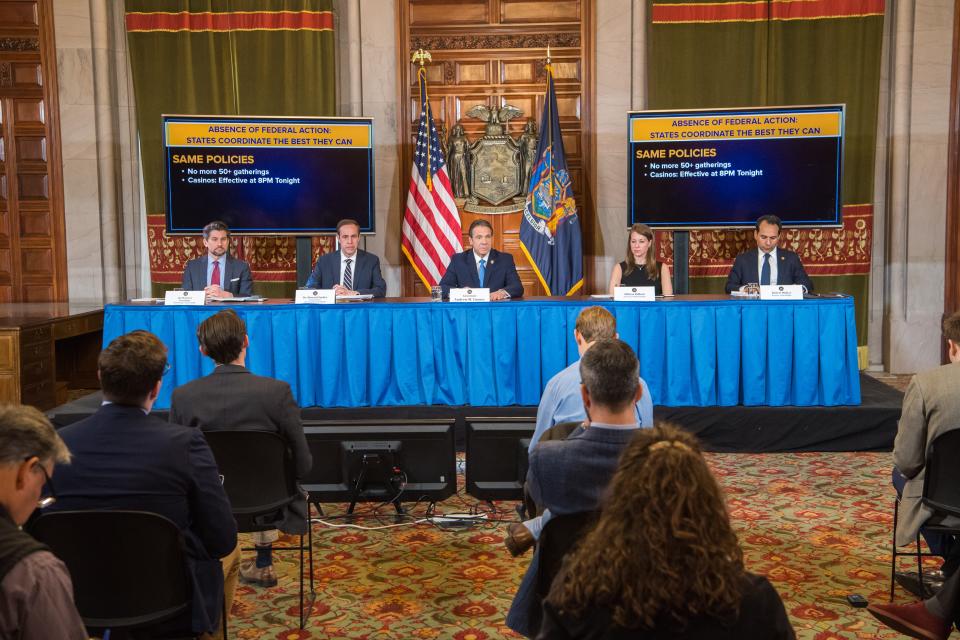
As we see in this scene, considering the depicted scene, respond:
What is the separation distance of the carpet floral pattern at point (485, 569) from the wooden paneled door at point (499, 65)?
389 cm

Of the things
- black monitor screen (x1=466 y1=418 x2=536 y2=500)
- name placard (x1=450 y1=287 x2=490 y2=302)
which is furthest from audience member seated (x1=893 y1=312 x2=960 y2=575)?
name placard (x1=450 y1=287 x2=490 y2=302)

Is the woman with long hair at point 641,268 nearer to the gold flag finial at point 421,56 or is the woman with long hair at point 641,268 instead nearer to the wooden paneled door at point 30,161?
the gold flag finial at point 421,56

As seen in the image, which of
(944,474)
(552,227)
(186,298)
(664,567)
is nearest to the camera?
(664,567)

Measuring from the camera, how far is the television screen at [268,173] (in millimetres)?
7328

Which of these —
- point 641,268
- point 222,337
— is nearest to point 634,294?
point 641,268

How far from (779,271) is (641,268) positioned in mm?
987

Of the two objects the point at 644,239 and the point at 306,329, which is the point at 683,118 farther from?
the point at 306,329

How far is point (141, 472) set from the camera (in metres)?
2.27

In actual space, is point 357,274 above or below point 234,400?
above

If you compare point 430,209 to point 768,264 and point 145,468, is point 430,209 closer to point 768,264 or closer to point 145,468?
point 768,264

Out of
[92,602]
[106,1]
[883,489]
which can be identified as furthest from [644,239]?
[106,1]

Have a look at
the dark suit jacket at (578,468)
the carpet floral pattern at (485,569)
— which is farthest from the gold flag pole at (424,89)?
the dark suit jacket at (578,468)

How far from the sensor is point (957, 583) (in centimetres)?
271

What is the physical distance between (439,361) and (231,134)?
2869 mm
